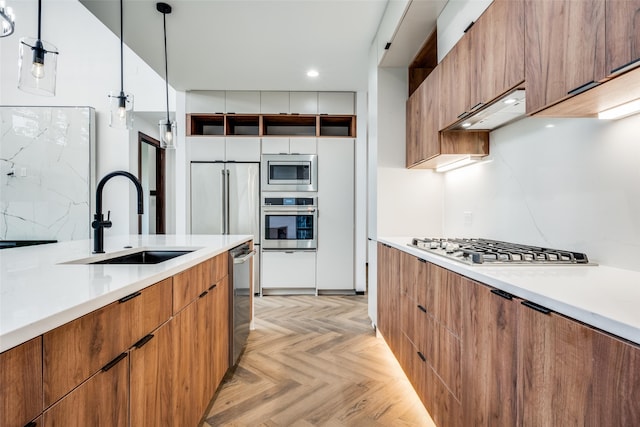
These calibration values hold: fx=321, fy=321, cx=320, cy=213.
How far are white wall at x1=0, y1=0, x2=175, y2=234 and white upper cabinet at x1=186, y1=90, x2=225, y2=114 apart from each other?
2.43 feet

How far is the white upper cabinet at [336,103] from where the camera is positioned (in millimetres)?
4215

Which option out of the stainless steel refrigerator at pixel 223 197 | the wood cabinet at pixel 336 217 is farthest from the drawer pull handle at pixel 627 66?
the stainless steel refrigerator at pixel 223 197

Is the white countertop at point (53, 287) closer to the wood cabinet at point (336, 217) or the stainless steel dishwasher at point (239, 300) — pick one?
the stainless steel dishwasher at point (239, 300)

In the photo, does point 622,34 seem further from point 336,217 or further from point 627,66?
point 336,217

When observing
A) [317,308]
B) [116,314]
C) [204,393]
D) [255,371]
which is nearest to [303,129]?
[317,308]

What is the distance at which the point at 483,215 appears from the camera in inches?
84.8

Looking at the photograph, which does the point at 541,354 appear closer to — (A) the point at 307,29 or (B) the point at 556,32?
(B) the point at 556,32

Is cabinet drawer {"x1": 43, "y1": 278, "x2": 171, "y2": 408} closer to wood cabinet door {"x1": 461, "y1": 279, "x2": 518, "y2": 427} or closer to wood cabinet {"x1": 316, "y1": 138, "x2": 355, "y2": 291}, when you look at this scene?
wood cabinet door {"x1": 461, "y1": 279, "x2": 518, "y2": 427}

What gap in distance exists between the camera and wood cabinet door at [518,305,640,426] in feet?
2.02

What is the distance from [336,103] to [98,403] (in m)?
4.01

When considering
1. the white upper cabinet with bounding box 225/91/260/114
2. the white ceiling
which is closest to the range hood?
the white ceiling

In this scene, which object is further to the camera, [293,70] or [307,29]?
[293,70]

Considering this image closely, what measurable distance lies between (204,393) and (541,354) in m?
1.47

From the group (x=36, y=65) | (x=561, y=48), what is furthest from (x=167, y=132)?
(x=561, y=48)
